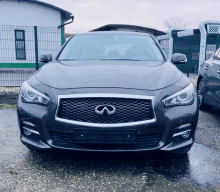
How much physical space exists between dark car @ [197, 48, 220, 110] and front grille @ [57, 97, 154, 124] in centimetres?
242

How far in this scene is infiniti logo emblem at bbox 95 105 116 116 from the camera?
2.39 meters

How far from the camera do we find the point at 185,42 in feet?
43.4

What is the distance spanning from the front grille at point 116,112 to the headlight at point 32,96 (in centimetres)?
27

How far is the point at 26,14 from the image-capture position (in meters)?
16.3

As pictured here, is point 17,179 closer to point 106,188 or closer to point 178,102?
point 106,188

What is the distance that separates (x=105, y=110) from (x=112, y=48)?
1.64 meters

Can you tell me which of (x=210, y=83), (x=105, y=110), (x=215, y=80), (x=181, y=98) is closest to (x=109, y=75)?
(x=105, y=110)

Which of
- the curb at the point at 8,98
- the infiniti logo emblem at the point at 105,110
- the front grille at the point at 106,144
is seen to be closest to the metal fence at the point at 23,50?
the curb at the point at 8,98

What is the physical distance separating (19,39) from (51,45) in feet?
4.20

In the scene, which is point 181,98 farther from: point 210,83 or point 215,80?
point 210,83

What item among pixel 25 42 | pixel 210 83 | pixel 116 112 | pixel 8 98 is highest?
pixel 116 112

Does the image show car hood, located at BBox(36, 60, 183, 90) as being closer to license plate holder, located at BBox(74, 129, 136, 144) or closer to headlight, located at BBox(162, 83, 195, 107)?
headlight, located at BBox(162, 83, 195, 107)

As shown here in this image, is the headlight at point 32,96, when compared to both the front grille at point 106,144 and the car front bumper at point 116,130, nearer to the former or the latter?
the car front bumper at point 116,130

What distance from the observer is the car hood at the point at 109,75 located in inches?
101
